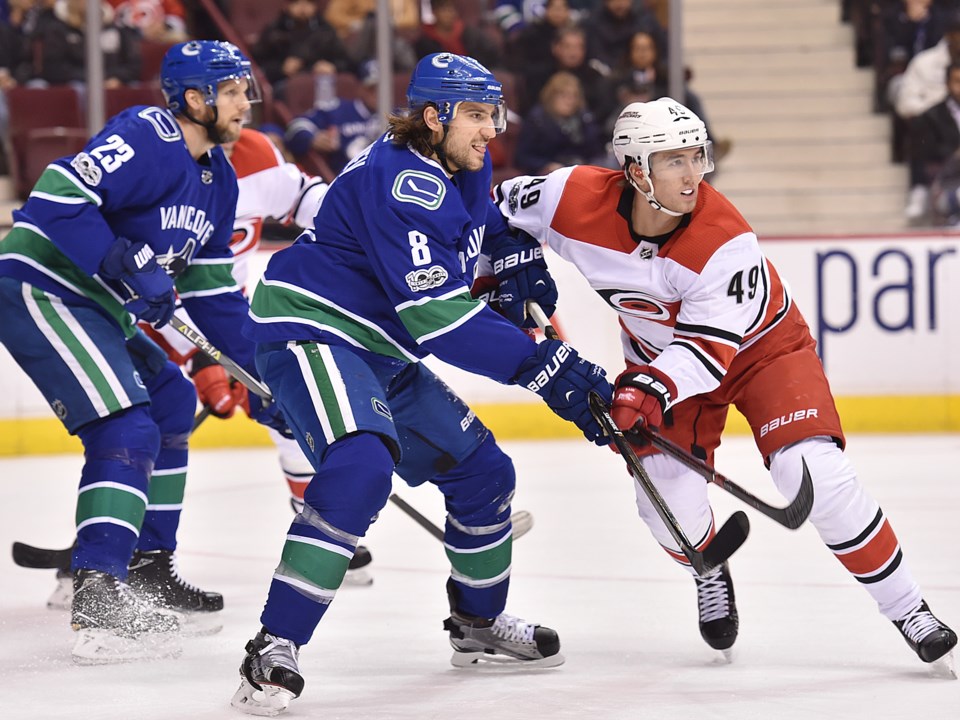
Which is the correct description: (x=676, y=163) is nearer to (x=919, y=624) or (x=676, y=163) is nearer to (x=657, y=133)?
(x=657, y=133)

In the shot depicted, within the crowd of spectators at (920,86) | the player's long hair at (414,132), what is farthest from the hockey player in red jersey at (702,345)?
the crowd of spectators at (920,86)

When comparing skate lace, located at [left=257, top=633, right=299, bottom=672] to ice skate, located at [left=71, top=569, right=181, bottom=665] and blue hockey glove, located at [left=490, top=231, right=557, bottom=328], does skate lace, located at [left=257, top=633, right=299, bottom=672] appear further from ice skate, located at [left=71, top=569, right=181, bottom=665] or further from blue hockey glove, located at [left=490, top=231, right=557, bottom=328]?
blue hockey glove, located at [left=490, top=231, right=557, bottom=328]

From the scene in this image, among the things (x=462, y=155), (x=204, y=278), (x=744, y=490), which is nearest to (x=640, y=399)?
(x=744, y=490)

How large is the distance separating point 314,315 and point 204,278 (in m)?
0.88


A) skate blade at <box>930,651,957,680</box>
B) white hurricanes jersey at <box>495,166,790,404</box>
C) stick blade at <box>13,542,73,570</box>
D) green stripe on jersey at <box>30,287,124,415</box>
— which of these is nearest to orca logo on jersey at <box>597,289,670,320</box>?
white hurricanes jersey at <box>495,166,790,404</box>

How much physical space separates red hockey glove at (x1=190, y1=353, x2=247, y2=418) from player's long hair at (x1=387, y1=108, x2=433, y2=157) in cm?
141

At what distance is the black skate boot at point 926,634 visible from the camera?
2.77 meters

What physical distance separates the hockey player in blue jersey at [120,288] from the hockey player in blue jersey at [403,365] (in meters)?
0.51

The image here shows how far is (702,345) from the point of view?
111 inches

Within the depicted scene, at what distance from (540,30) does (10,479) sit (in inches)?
120

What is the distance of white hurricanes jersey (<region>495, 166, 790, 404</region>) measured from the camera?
2.82 m

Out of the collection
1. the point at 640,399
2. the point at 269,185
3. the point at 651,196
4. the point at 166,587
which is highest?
the point at 651,196

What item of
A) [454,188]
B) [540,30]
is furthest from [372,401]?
[540,30]

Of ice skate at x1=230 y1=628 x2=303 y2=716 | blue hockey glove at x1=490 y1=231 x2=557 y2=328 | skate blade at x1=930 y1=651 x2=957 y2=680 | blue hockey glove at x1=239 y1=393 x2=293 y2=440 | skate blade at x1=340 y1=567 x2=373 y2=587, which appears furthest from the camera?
skate blade at x1=340 y1=567 x2=373 y2=587
